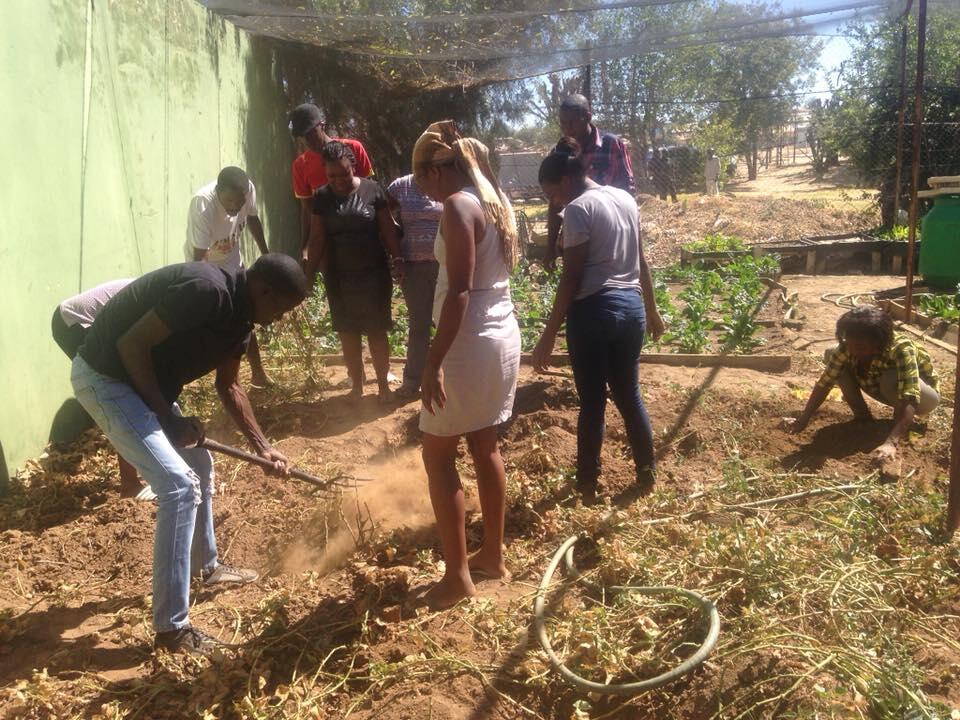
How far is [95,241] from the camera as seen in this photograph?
548cm

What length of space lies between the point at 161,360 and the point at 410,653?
135 cm

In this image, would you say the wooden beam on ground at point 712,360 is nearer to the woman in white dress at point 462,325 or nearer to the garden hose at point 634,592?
the garden hose at point 634,592

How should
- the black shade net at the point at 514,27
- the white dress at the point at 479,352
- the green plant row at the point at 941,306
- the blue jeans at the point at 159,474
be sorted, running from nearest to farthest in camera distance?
the blue jeans at the point at 159,474, the white dress at the point at 479,352, the black shade net at the point at 514,27, the green plant row at the point at 941,306

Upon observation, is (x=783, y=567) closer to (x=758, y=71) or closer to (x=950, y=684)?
(x=950, y=684)

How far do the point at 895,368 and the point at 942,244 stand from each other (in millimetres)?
5921

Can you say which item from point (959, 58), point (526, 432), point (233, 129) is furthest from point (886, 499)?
point (959, 58)

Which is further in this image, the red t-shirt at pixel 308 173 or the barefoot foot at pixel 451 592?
the red t-shirt at pixel 308 173

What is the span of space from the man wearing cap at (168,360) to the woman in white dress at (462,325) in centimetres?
53

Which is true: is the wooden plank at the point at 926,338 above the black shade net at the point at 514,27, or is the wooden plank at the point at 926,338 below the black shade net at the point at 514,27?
below

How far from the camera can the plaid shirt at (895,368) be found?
4.41 meters

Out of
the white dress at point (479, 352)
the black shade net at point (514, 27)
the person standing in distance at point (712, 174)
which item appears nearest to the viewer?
the white dress at point (479, 352)

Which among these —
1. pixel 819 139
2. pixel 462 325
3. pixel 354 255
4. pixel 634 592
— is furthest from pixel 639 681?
pixel 819 139

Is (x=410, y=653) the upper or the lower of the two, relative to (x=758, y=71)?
lower

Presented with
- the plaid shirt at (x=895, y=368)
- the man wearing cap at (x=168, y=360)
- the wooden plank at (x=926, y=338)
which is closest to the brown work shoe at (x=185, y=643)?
the man wearing cap at (x=168, y=360)
